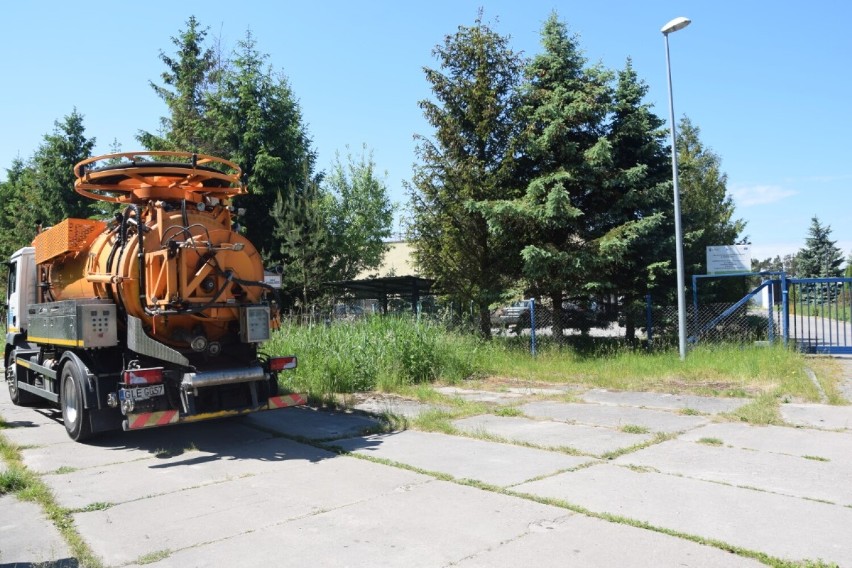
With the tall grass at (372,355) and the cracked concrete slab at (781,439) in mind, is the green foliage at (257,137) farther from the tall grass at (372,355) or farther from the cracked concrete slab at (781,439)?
the cracked concrete slab at (781,439)

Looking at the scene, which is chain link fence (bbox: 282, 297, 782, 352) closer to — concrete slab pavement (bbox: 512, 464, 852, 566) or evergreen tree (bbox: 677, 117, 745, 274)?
evergreen tree (bbox: 677, 117, 745, 274)

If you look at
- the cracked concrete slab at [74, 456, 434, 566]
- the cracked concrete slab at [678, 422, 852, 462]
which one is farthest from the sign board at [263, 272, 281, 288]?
the cracked concrete slab at [678, 422, 852, 462]

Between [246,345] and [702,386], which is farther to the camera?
[702,386]

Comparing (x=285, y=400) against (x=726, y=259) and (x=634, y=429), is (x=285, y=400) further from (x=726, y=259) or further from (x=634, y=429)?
(x=726, y=259)

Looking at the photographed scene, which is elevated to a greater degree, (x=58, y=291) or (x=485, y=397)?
(x=58, y=291)

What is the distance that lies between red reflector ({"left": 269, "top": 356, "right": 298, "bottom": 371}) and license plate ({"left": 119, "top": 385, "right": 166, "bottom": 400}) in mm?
1558

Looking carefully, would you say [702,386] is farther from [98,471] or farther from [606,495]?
[98,471]

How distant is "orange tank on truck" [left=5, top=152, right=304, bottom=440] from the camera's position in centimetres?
780

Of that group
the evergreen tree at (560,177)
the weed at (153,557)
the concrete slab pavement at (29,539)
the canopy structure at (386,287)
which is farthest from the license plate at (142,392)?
the canopy structure at (386,287)

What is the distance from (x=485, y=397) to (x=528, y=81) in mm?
9154

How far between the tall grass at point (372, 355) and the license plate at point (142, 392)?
4048 mm

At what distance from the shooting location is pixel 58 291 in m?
10.1

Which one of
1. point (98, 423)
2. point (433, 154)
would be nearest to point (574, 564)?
point (98, 423)

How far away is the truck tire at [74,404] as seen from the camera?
812 cm
